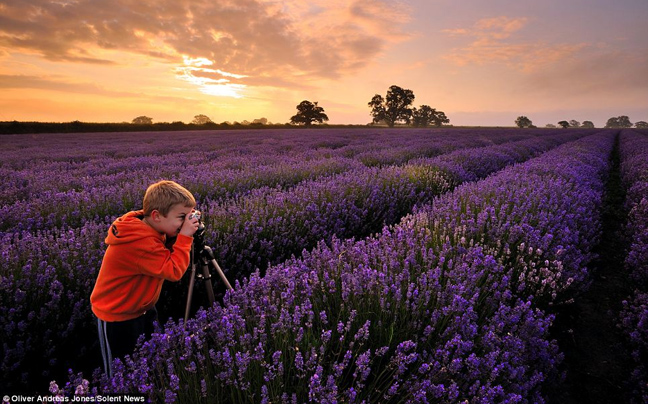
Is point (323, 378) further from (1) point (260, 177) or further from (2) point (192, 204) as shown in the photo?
(1) point (260, 177)

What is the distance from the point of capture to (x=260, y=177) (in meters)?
6.27

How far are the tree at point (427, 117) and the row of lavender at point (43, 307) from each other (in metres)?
94.6

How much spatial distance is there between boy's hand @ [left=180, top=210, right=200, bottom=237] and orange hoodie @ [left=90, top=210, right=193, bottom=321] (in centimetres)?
3

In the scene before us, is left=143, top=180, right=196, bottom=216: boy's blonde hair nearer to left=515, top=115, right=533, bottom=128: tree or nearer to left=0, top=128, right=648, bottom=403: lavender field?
left=0, top=128, right=648, bottom=403: lavender field

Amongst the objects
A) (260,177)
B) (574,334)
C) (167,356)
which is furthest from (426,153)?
(167,356)

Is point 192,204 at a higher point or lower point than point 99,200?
higher

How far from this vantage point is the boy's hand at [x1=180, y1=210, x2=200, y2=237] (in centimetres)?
192

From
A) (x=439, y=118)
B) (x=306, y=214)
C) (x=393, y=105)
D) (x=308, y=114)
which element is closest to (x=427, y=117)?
(x=439, y=118)

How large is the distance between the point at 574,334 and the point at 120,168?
9.28 m

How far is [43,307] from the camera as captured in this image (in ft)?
7.39

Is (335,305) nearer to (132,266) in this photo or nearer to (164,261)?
(164,261)

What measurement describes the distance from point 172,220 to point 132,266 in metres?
0.33

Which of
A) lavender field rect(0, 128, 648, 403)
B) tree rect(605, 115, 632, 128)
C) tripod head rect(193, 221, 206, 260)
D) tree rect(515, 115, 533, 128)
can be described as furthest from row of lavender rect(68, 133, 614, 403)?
tree rect(605, 115, 632, 128)

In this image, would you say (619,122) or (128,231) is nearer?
(128,231)
